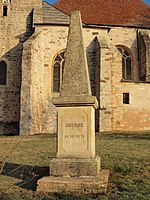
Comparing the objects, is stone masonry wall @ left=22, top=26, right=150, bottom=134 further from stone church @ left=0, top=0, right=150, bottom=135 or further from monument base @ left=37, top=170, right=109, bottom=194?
monument base @ left=37, top=170, right=109, bottom=194

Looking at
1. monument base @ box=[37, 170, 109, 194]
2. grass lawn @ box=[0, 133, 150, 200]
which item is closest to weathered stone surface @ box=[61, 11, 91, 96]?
grass lawn @ box=[0, 133, 150, 200]

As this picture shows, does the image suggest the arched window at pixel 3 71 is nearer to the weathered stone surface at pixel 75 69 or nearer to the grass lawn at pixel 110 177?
the grass lawn at pixel 110 177

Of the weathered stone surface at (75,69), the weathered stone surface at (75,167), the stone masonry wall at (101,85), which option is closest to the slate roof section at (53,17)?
the stone masonry wall at (101,85)

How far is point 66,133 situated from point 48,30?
545 inches

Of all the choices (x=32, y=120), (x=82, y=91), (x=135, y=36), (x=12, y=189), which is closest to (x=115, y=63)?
(x=135, y=36)

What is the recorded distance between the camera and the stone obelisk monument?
5348mm

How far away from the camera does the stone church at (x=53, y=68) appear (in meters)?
16.6

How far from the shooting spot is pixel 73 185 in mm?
4930

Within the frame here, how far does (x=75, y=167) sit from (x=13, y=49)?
1514 centimetres

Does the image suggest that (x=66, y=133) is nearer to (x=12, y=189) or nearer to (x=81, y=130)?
(x=81, y=130)

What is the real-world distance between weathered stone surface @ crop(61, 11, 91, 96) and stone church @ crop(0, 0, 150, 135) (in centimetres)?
1032

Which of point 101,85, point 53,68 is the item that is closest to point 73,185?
point 101,85

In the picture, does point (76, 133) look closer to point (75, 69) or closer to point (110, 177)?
point (110, 177)

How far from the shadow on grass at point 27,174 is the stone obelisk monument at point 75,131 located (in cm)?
39
